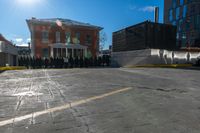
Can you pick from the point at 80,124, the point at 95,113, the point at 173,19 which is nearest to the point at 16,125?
the point at 80,124

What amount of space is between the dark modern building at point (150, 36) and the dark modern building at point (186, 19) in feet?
30.4

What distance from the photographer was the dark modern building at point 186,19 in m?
31.6

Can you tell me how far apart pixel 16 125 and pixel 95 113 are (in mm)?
1359

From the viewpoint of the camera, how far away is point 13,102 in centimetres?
392

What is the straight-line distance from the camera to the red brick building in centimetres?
2428

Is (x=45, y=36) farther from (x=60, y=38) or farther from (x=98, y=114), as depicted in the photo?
(x=98, y=114)

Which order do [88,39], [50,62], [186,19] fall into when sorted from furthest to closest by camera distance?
[186,19] → [88,39] → [50,62]

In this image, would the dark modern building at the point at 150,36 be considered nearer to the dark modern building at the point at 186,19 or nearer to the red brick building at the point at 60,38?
the red brick building at the point at 60,38

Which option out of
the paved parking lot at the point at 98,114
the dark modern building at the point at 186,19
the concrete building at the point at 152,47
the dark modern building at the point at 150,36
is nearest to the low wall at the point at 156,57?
the concrete building at the point at 152,47

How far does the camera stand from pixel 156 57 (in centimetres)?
1928

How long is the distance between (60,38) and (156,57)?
1452cm

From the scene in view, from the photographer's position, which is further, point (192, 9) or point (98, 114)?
point (192, 9)

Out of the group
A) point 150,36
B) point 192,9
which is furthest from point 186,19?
point 150,36

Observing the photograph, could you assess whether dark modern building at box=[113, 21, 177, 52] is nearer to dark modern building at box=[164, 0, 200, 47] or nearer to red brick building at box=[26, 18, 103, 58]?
red brick building at box=[26, 18, 103, 58]
